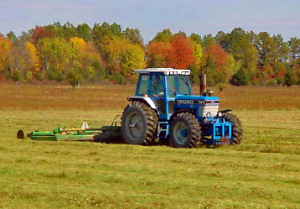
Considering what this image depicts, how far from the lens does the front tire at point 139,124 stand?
52.5 feet

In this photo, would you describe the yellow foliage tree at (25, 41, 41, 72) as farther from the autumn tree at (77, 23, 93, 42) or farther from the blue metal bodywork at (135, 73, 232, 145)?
the blue metal bodywork at (135, 73, 232, 145)

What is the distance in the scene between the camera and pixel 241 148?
50.3 ft

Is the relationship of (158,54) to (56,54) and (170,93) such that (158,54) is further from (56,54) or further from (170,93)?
(170,93)

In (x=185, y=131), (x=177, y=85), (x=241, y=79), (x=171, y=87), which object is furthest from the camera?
(x=241, y=79)

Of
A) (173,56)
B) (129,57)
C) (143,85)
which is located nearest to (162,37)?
(129,57)

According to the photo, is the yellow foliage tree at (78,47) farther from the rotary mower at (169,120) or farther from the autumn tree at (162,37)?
the rotary mower at (169,120)

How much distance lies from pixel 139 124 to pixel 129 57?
79.6 meters

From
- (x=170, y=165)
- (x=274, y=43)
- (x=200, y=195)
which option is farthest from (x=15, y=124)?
(x=274, y=43)

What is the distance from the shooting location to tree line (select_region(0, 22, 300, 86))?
87688 millimetres

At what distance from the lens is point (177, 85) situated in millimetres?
16547

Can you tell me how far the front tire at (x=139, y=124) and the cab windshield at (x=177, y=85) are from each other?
716mm

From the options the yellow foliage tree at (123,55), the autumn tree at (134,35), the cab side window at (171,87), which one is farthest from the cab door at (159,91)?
the autumn tree at (134,35)

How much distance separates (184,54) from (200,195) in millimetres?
80067

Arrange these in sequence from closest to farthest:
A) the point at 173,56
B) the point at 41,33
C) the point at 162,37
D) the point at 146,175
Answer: the point at 146,175 < the point at 173,56 < the point at 162,37 < the point at 41,33
